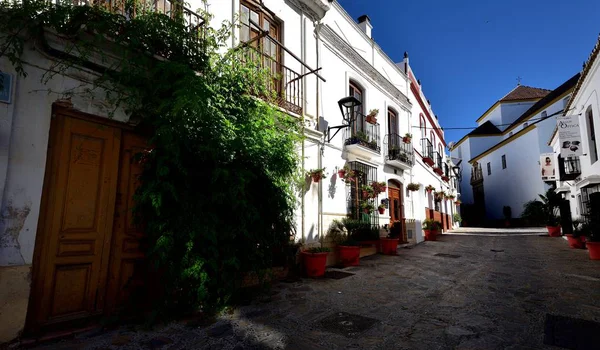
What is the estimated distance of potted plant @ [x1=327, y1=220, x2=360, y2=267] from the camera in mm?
6906

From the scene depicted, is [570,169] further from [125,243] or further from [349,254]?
[125,243]

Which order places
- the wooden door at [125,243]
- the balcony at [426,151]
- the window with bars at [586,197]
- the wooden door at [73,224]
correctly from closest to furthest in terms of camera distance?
1. the wooden door at [73,224]
2. the wooden door at [125,243]
3. the window with bars at [586,197]
4. the balcony at [426,151]

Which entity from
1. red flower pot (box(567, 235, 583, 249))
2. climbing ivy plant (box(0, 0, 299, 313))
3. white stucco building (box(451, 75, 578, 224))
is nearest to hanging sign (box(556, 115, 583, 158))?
red flower pot (box(567, 235, 583, 249))

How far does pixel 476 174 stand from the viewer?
99.1ft

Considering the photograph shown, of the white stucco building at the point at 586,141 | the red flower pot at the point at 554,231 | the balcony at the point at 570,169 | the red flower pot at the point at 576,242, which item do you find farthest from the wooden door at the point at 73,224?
the red flower pot at the point at 554,231

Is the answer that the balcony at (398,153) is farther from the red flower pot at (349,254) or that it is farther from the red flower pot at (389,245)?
the red flower pot at (349,254)

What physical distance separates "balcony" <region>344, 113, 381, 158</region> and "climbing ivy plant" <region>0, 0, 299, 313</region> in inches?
170

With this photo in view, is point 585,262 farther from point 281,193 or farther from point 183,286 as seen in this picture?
point 183,286

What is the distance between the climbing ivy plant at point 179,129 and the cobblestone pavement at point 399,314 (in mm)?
534

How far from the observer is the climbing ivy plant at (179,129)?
3.16 metres

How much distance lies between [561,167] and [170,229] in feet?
48.6

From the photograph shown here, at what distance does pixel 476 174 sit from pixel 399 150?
79.7ft

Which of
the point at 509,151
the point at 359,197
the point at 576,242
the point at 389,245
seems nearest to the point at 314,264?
the point at 359,197

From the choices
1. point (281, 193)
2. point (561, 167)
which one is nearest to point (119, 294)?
point (281, 193)
